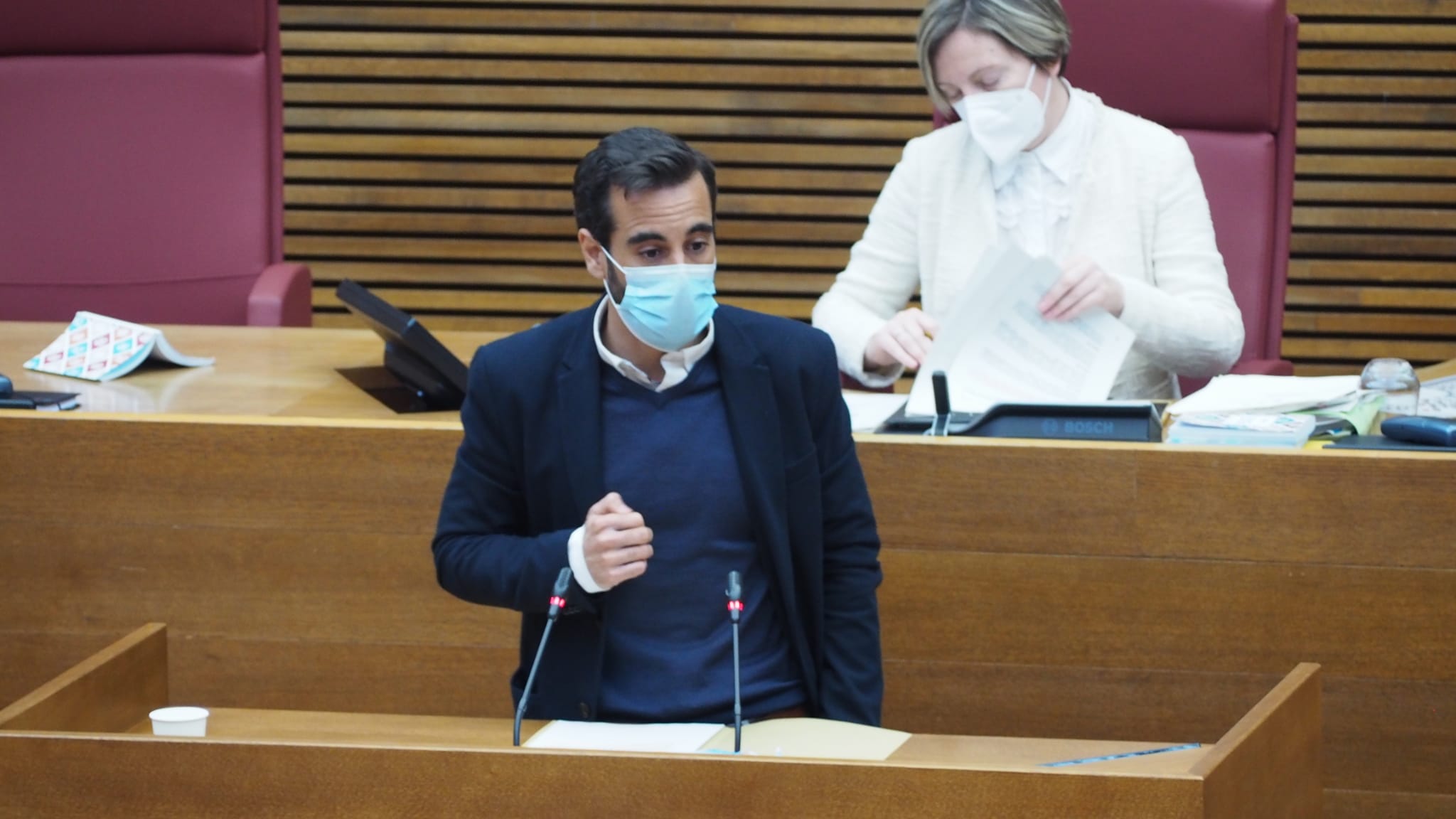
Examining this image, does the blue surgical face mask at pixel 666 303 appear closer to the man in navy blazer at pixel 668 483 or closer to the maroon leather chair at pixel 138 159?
the man in navy blazer at pixel 668 483

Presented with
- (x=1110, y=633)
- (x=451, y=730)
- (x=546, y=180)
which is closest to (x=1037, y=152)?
(x=1110, y=633)

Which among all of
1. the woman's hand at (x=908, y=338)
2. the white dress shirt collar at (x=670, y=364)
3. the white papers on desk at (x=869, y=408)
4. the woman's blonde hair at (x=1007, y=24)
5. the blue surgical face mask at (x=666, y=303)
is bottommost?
the white papers on desk at (x=869, y=408)

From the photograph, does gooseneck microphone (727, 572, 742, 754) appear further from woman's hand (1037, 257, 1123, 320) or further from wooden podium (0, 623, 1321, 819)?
woman's hand (1037, 257, 1123, 320)

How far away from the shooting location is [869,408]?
98.7 inches

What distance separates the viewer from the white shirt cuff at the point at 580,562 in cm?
171

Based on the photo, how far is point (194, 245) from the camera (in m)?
3.77

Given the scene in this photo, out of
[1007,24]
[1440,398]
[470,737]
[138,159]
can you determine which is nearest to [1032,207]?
[1007,24]

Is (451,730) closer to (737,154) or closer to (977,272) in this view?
(977,272)

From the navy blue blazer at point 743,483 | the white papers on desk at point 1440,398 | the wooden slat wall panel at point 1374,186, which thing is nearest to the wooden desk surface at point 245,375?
the navy blue blazer at point 743,483

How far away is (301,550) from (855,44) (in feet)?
9.78

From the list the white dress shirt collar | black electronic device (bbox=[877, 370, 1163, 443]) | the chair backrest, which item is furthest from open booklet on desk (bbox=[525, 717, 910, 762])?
the chair backrest

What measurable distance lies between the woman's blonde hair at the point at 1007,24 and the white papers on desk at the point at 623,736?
142 cm

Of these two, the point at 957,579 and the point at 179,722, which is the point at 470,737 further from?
the point at 957,579

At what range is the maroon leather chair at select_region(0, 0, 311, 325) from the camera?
3736 mm
